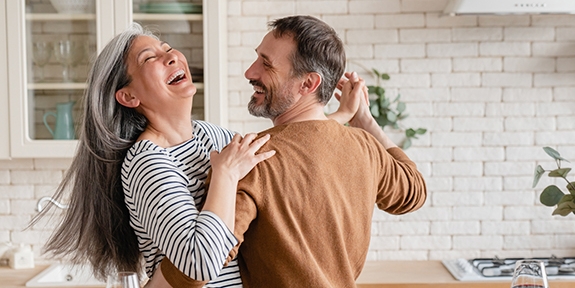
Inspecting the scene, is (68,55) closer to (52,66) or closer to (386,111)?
(52,66)

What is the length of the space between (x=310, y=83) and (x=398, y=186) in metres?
0.37

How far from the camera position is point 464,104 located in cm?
341

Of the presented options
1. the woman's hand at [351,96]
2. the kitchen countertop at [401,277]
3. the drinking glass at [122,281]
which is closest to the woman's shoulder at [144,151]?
the drinking glass at [122,281]

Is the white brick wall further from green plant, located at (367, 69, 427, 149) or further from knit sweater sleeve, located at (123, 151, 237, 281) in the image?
knit sweater sleeve, located at (123, 151, 237, 281)

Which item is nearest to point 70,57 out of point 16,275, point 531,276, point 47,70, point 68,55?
point 68,55

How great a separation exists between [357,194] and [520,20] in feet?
7.06

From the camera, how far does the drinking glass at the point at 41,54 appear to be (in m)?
3.12

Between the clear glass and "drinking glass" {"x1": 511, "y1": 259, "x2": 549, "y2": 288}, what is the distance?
2238mm

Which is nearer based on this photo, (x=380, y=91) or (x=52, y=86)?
(x=52, y=86)

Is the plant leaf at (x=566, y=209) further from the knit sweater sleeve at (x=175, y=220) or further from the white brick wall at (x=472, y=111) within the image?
the knit sweater sleeve at (x=175, y=220)

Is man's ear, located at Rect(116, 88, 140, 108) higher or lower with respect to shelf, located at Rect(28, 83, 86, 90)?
lower

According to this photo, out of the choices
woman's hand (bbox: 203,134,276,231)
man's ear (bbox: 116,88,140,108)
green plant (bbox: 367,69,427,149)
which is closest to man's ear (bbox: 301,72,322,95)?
woman's hand (bbox: 203,134,276,231)

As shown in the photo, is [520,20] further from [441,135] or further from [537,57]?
[441,135]

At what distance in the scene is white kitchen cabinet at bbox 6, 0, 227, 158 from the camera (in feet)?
9.94
